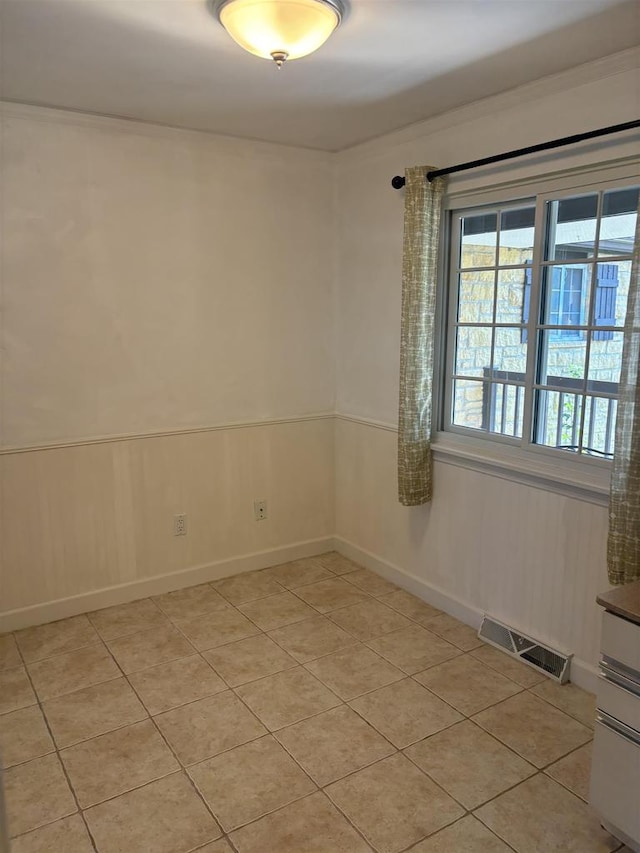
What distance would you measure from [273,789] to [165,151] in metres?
3.03

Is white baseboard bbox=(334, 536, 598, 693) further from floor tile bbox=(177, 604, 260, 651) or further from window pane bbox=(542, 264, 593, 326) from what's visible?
window pane bbox=(542, 264, 593, 326)

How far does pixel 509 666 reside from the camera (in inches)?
115

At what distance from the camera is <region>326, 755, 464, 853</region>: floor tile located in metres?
2.00

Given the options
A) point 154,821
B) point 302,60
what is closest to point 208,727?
point 154,821

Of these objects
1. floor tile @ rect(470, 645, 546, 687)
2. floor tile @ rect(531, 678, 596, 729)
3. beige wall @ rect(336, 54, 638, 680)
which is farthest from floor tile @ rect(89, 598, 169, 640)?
floor tile @ rect(531, 678, 596, 729)

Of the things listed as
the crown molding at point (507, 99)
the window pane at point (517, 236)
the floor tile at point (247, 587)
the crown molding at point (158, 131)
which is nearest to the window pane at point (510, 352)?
the window pane at point (517, 236)

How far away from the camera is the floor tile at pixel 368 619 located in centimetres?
325

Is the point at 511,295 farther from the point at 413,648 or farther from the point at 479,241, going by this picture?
the point at 413,648

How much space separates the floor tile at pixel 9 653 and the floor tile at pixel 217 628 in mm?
774

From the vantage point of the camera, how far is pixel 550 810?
82.4 inches

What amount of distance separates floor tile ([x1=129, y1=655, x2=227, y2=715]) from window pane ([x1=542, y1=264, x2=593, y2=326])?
2.18 meters

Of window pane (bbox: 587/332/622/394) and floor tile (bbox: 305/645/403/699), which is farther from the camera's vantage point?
floor tile (bbox: 305/645/403/699)

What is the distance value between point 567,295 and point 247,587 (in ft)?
7.79

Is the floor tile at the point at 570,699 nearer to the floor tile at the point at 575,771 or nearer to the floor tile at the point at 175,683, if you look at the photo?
the floor tile at the point at 575,771
